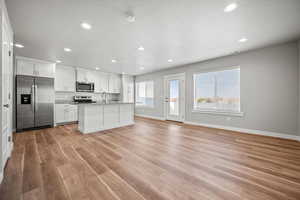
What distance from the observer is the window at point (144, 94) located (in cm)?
680

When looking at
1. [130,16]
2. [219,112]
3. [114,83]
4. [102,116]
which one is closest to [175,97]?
[219,112]

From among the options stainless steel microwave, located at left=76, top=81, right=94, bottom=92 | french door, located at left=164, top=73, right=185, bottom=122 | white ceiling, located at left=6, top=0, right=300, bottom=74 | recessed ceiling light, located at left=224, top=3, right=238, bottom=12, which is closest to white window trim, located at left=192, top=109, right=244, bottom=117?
french door, located at left=164, top=73, right=185, bottom=122

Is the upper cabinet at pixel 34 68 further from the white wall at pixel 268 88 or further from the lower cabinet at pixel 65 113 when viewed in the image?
the white wall at pixel 268 88

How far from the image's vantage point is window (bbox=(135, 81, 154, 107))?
6.80m

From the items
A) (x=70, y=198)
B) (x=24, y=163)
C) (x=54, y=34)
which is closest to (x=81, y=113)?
(x=24, y=163)

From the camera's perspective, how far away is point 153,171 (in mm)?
1743

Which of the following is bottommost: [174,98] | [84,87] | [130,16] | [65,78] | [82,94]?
[174,98]

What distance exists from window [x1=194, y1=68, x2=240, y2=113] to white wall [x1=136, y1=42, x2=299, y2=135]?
221 millimetres

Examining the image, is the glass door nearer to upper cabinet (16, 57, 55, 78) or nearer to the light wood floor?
the light wood floor

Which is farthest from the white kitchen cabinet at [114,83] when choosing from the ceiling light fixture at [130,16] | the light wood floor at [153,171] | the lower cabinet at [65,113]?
the ceiling light fixture at [130,16]

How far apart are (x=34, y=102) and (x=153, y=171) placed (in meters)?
4.83

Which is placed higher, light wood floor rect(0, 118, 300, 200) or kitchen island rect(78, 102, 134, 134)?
kitchen island rect(78, 102, 134, 134)

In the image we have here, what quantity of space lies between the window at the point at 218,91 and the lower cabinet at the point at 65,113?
532cm

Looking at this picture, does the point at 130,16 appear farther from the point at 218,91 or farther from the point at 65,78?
the point at 65,78
